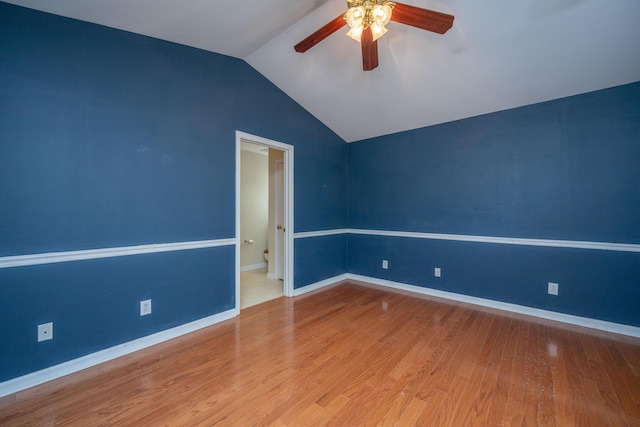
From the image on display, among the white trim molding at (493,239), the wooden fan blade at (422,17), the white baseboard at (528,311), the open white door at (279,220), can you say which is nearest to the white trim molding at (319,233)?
the white trim molding at (493,239)

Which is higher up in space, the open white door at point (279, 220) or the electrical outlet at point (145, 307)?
the open white door at point (279, 220)

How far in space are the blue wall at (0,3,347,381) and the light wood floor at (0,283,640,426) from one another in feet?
1.32

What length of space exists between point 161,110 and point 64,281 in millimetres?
1590

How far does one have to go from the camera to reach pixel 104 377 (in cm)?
187

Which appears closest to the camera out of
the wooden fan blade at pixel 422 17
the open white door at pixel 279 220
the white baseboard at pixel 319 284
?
the wooden fan blade at pixel 422 17

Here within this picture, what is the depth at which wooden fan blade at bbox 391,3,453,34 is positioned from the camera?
164 cm

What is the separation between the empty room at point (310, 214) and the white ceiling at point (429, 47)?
21 mm

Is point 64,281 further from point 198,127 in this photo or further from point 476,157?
point 476,157

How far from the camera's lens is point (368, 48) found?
→ 6.47 ft

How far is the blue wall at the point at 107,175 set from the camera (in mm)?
1743

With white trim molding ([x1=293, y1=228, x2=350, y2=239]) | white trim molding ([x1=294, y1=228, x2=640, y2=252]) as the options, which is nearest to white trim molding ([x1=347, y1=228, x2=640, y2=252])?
white trim molding ([x1=294, y1=228, x2=640, y2=252])

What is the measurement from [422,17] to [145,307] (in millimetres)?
3135

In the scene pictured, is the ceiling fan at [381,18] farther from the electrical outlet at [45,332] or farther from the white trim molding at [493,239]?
the electrical outlet at [45,332]

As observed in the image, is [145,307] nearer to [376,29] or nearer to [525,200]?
[376,29]
